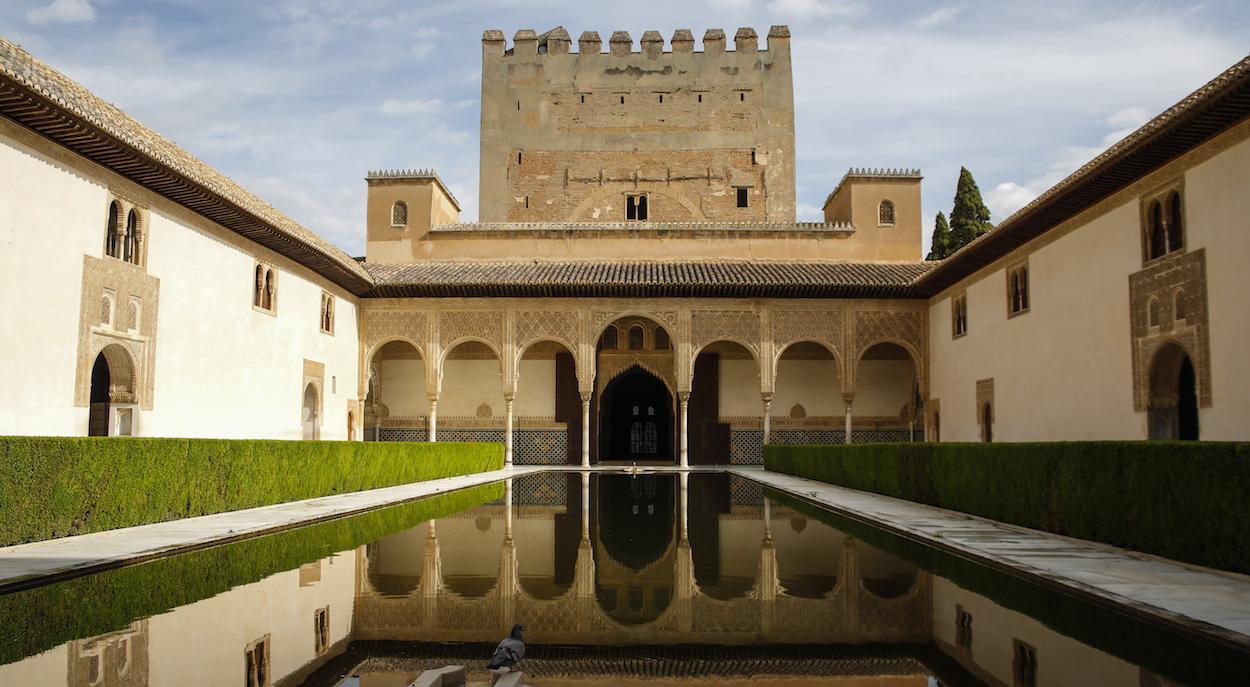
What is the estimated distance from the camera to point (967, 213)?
103ft

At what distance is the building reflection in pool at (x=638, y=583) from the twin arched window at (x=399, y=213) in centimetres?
1597

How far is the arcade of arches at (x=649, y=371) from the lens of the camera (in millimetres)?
20922

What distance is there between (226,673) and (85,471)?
4.91m

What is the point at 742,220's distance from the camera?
93.0 feet

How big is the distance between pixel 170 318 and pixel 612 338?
38.7 ft

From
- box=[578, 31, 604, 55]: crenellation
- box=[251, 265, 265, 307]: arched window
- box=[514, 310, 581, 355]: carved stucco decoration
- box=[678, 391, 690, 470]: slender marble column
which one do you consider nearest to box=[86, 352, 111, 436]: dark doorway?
box=[251, 265, 265, 307]: arched window

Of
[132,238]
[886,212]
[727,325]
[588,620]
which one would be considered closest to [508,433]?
[727,325]

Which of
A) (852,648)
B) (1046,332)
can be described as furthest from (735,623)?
(1046,332)

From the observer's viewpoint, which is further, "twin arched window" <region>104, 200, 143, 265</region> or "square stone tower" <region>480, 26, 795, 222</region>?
"square stone tower" <region>480, 26, 795, 222</region>

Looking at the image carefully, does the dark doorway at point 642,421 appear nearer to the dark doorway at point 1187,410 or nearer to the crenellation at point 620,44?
the crenellation at point 620,44

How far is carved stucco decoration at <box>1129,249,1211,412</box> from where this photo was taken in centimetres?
1023

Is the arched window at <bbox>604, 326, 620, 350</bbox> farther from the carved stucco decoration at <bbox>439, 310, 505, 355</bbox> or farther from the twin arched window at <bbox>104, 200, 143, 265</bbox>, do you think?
the twin arched window at <bbox>104, 200, 143, 265</bbox>

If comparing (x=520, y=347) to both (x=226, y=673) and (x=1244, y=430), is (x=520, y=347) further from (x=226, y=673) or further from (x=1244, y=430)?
(x=226, y=673)

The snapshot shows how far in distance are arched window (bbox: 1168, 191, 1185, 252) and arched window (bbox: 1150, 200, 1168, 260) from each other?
12 centimetres
